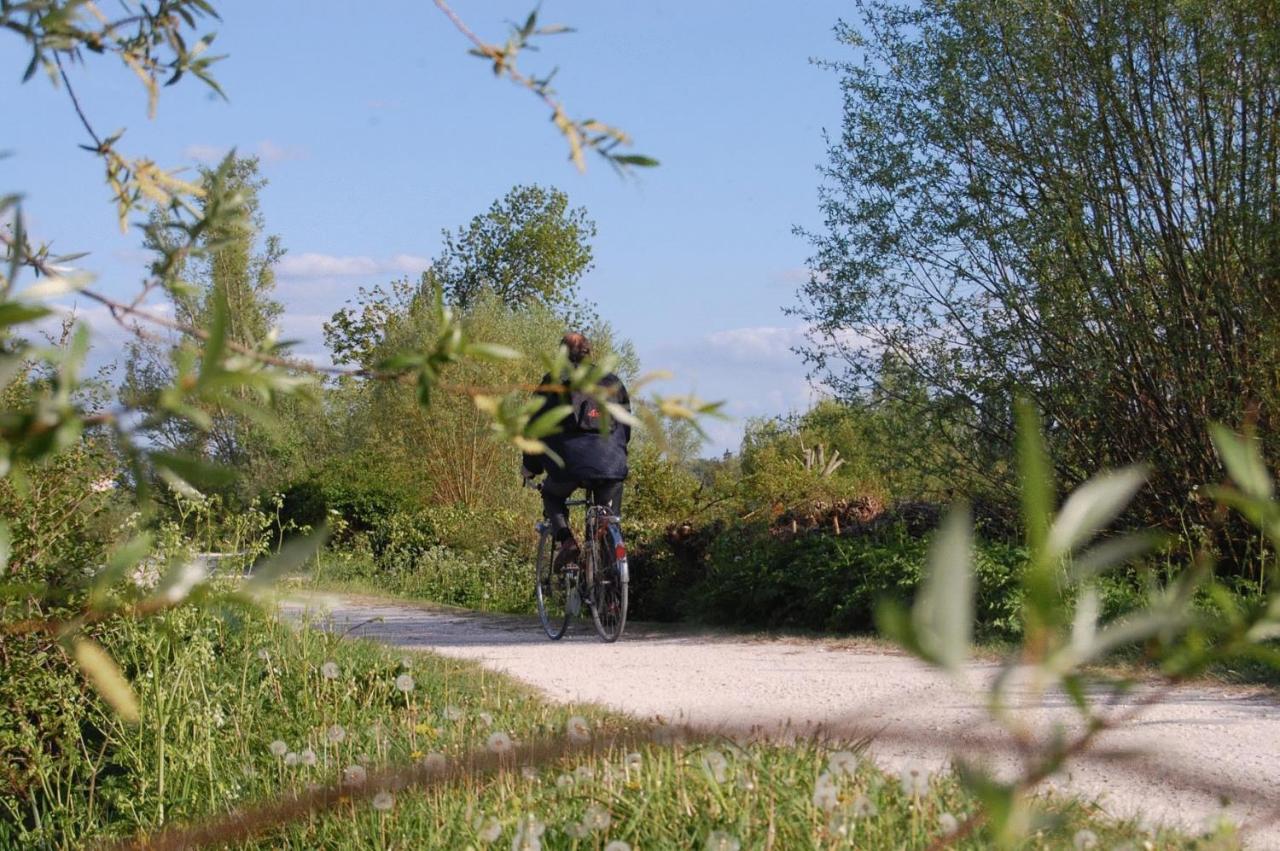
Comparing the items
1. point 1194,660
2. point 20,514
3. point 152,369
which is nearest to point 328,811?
point 20,514

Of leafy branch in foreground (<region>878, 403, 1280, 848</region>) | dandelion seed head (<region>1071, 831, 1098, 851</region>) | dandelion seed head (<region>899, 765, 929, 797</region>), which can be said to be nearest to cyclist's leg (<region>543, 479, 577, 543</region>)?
dandelion seed head (<region>899, 765, 929, 797</region>)

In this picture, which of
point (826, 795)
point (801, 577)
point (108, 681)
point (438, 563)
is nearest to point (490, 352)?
point (108, 681)

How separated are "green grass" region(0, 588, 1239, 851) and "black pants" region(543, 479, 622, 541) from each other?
6.80 ft

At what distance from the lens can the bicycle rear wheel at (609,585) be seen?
8734 millimetres

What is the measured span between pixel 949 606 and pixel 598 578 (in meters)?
8.63

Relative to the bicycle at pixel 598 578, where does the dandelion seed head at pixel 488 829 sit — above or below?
below

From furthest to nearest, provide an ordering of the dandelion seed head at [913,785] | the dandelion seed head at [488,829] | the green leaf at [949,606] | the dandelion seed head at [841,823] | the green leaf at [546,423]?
the dandelion seed head at [913,785]
the dandelion seed head at [488,829]
the dandelion seed head at [841,823]
the green leaf at [546,423]
the green leaf at [949,606]

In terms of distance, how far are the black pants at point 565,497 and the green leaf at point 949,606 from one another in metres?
8.31

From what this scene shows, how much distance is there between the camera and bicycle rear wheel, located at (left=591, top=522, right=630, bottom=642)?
8.73 metres

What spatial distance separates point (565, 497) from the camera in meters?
9.34

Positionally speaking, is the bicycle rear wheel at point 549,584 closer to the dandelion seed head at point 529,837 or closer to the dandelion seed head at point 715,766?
the dandelion seed head at point 715,766

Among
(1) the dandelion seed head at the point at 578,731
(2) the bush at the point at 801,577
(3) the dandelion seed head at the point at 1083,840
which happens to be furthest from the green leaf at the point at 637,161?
(2) the bush at the point at 801,577

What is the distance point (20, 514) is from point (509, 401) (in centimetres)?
437

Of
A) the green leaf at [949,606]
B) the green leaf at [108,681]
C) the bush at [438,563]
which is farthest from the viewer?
the bush at [438,563]
